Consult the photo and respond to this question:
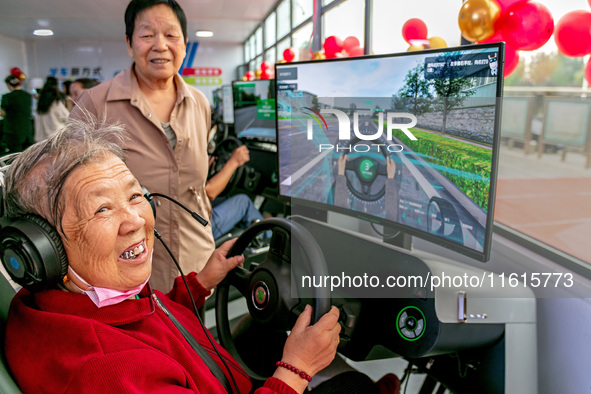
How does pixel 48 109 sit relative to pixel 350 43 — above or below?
below

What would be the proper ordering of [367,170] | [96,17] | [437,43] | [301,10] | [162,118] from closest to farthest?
[367,170], [162,118], [437,43], [301,10], [96,17]

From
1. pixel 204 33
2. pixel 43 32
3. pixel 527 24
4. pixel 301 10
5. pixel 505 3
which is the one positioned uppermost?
pixel 204 33

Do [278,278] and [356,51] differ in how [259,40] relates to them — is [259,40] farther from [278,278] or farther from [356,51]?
[278,278]

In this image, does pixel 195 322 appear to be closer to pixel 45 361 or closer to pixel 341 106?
pixel 45 361

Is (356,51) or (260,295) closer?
(260,295)

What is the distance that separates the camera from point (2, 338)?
85cm

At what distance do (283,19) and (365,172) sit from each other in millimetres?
7780

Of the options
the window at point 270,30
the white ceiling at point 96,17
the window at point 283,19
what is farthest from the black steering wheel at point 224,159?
the window at point 270,30

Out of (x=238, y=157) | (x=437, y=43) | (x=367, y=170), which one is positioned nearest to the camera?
(x=367, y=170)

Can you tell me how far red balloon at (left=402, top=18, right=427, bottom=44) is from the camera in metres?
2.51

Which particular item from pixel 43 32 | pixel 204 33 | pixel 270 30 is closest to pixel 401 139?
pixel 270 30

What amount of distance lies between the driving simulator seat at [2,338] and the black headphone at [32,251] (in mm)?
118

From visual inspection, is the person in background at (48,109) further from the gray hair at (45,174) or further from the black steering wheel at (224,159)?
the gray hair at (45,174)

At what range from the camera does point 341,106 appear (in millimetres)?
1415
